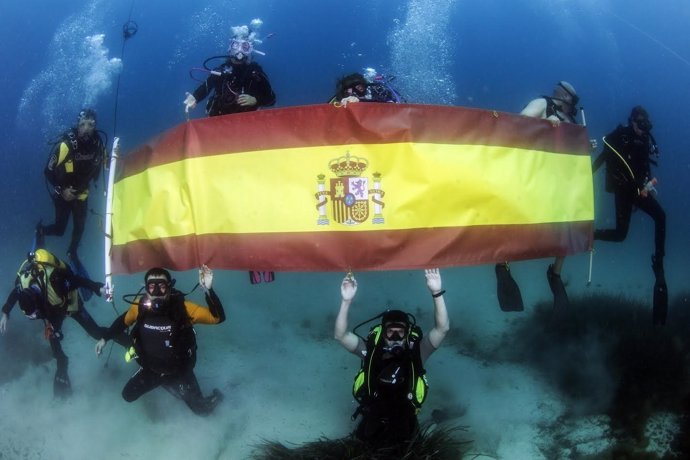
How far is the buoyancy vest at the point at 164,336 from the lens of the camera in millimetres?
6086

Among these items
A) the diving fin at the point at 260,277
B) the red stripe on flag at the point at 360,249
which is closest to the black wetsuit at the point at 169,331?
the diving fin at the point at 260,277

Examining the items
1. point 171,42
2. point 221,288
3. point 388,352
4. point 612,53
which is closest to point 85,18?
point 171,42

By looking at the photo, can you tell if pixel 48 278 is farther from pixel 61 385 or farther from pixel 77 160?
pixel 61 385

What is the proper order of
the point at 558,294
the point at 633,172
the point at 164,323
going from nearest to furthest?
the point at 164,323, the point at 633,172, the point at 558,294

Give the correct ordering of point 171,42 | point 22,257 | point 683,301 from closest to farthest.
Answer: point 683,301 → point 22,257 → point 171,42

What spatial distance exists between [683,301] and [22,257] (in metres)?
22.2

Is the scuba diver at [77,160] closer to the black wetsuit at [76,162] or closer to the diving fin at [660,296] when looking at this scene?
the black wetsuit at [76,162]

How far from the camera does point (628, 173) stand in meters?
6.91

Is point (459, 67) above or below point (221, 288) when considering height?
above

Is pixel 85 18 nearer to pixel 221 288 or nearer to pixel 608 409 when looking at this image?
pixel 221 288

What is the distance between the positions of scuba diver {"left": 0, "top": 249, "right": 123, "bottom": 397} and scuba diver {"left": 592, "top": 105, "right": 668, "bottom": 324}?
7.74 meters

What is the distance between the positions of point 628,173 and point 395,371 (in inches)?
186

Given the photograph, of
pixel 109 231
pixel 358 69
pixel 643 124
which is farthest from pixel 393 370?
pixel 358 69

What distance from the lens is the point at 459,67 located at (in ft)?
118
